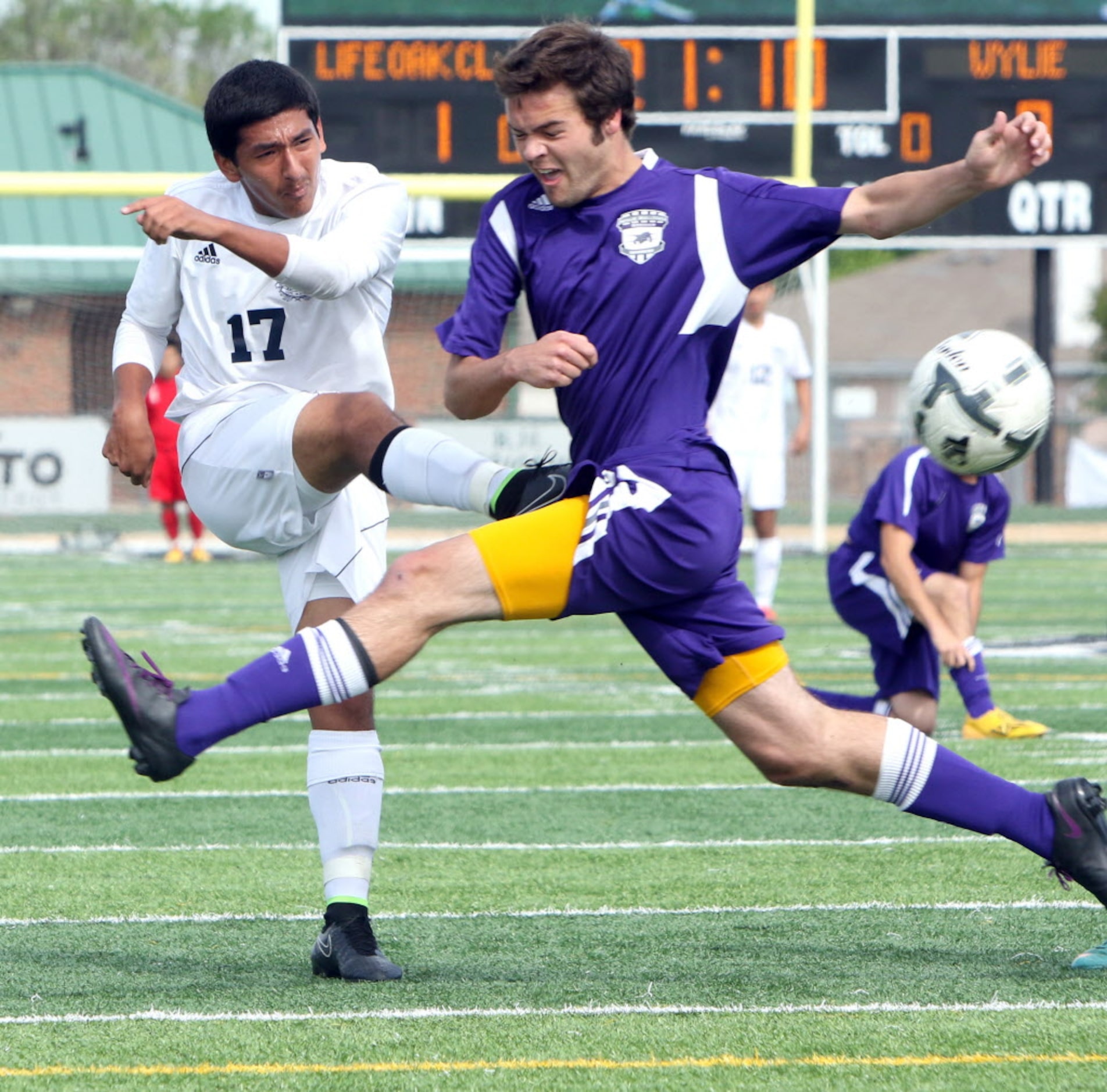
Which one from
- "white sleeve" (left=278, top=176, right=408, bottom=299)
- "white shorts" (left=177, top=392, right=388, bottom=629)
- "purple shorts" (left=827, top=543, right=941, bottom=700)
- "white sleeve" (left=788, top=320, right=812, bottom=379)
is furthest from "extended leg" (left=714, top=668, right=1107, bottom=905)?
"white sleeve" (left=788, top=320, right=812, bottom=379)

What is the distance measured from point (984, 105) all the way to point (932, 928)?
13.7m

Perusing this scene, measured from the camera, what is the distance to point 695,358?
3.69 meters

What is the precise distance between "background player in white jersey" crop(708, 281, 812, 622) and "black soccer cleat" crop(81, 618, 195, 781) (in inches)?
354

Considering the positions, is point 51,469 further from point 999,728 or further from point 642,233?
point 642,233

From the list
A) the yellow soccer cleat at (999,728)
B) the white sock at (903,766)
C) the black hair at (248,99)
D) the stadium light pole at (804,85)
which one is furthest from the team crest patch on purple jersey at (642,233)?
the stadium light pole at (804,85)

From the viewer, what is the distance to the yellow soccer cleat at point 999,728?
23.2 ft

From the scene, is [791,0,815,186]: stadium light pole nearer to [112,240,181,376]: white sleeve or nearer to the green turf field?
the green turf field

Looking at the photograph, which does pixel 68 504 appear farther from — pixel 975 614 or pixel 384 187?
pixel 384 187

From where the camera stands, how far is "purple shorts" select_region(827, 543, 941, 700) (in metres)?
7.08

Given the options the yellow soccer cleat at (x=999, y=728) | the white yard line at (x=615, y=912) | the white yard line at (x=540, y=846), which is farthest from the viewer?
the yellow soccer cleat at (x=999, y=728)

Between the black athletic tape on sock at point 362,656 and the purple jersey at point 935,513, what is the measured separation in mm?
3772

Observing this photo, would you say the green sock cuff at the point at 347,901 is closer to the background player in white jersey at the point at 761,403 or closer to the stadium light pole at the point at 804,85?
the background player in white jersey at the point at 761,403

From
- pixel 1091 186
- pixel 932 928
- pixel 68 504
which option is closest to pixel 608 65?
pixel 932 928

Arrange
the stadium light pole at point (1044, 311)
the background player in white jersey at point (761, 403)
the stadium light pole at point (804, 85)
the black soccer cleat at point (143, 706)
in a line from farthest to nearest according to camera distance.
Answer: the stadium light pole at point (1044, 311), the background player in white jersey at point (761, 403), the stadium light pole at point (804, 85), the black soccer cleat at point (143, 706)
